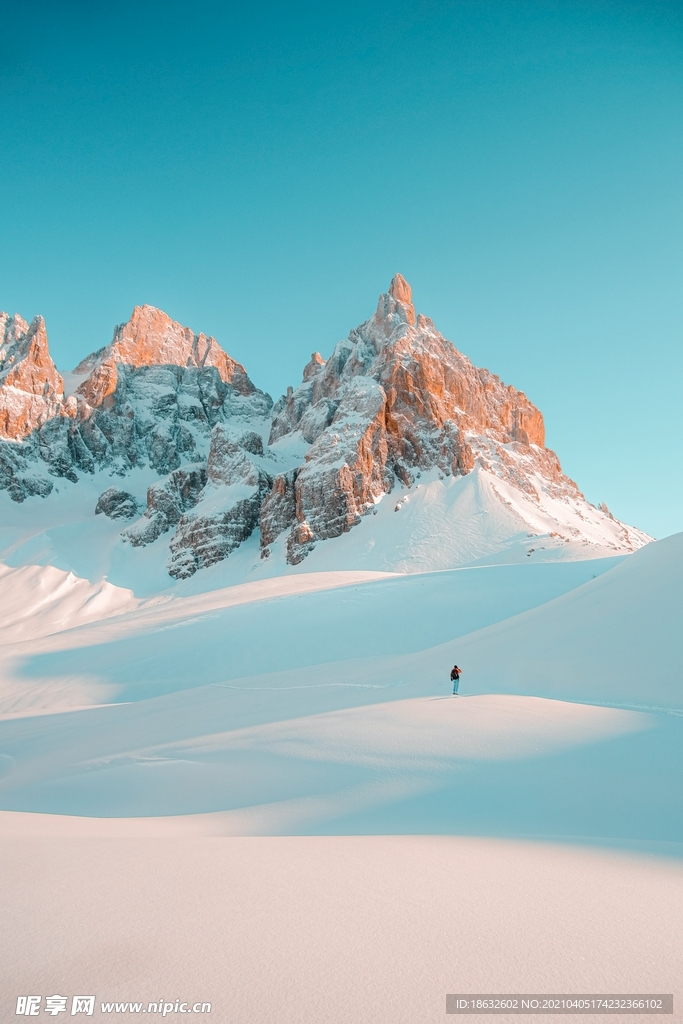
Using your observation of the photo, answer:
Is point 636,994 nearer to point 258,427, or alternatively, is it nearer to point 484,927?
point 484,927

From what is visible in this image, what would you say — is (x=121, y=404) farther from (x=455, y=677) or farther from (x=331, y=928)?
(x=331, y=928)

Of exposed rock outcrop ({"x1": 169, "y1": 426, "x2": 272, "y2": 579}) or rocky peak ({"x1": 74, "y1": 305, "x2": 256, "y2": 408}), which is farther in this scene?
rocky peak ({"x1": 74, "y1": 305, "x2": 256, "y2": 408})

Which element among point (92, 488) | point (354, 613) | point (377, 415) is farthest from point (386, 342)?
point (354, 613)

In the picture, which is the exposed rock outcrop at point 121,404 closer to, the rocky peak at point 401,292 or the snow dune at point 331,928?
the rocky peak at point 401,292

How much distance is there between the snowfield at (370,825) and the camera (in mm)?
2957

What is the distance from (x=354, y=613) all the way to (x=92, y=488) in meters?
85.5

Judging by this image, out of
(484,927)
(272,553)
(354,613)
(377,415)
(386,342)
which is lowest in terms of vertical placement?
(484,927)

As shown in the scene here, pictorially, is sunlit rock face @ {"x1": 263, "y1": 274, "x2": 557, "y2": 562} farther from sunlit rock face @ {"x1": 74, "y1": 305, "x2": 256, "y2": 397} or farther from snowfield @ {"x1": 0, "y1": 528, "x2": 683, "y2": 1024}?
snowfield @ {"x1": 0, "y1": 528, "x2": 683, "y2": 1024}

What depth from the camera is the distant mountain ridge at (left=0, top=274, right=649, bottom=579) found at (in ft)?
210

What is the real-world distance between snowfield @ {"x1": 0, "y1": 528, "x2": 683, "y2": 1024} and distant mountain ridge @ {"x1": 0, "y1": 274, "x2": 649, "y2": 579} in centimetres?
3052

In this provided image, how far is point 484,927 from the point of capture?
3465mm

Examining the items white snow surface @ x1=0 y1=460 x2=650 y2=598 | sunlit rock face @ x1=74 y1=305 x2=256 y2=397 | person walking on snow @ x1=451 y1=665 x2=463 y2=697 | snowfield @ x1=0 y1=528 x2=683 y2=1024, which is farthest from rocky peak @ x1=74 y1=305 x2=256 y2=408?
person walking on snow @ x1=451 y1=665 x2=463 y2=697

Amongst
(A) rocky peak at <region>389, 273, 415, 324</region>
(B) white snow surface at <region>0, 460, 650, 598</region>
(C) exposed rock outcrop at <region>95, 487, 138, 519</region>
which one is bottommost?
(B) white snow surface at <region>0, 460, 650, 598</region>

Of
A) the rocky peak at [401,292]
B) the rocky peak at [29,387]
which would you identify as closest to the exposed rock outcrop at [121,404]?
the rocky peak at [29,387]
